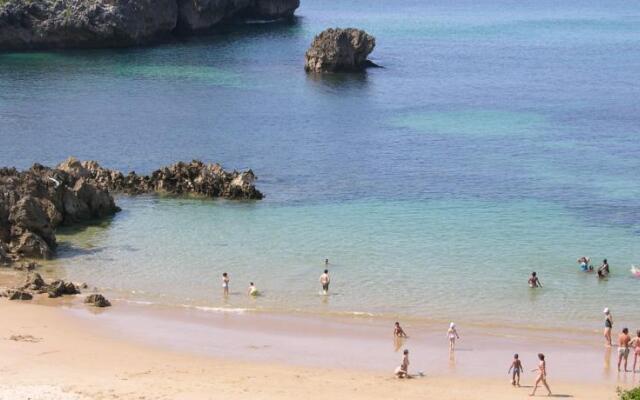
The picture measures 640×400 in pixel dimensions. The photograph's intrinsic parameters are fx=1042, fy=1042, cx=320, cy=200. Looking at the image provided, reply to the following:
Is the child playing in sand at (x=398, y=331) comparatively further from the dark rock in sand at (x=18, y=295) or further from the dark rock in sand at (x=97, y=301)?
the dark rock in sand at (x=18, y=295)

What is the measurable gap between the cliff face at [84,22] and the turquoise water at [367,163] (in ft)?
7.84

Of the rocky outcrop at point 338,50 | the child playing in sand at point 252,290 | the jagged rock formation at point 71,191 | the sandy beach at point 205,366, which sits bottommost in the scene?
the sandy beach at point 205,366

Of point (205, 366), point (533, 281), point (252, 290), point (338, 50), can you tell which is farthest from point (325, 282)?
point (338, 50)

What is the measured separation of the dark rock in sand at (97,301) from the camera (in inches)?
1665

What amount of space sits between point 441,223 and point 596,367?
18.8 m

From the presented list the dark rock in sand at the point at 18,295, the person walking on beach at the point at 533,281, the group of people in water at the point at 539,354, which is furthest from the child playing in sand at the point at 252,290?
the person walking on beach at the point at 533,281

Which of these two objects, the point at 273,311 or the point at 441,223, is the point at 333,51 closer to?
the point at 441,223

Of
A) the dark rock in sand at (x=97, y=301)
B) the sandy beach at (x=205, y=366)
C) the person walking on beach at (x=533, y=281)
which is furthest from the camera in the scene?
the person walking on beach at (x=533, y=281)

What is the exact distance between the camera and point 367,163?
2670 inches

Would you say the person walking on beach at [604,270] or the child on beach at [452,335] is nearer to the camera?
the child on beach at [452,335]

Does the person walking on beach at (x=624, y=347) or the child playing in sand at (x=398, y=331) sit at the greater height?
the person walking on beach at (x=624, y=347)

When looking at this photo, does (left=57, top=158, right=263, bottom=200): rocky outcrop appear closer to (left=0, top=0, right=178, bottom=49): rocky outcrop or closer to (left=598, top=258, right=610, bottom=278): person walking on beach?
(left=598, top=258, right=610, bottom=278): person walking on beach

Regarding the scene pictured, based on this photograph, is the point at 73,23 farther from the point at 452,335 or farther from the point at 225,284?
the point at 452,335

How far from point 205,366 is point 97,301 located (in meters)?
8.57
